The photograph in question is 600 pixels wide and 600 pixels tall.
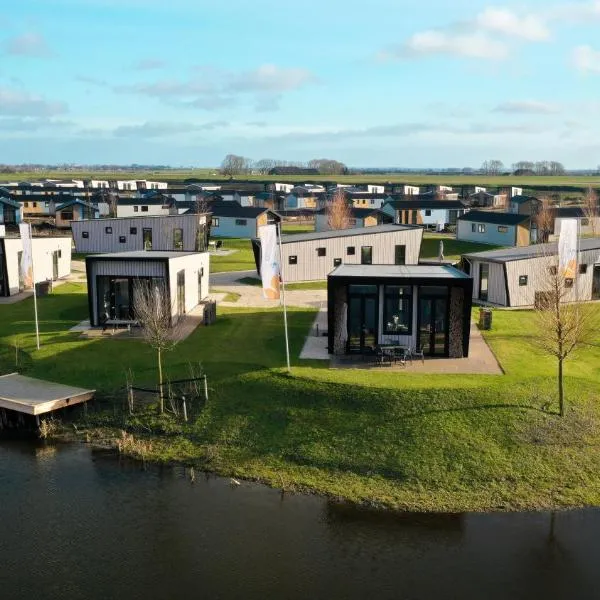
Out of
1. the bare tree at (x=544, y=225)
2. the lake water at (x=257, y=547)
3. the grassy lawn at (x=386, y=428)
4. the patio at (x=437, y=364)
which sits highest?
the bare tree at (x=544, y=225)

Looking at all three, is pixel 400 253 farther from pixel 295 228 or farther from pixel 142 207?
pixel 142 207

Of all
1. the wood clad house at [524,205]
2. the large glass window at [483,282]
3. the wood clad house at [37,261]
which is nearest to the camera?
the large glass window at [483,282]

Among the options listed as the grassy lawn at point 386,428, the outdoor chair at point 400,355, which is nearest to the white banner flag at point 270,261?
the grassy lawn at point 386,428

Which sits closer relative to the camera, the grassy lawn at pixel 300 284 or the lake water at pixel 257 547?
the lake water at pixel 257 547

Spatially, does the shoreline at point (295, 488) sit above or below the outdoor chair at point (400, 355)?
below

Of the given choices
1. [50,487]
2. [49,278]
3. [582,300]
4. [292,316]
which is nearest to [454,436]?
[50,487]

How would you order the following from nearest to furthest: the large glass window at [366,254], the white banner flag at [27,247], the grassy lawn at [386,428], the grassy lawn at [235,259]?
1. the grassy lawn at [386,428]
2. the white banner flag at [27,247]
3. the large glass window at [366,254]
4. the grassy lawn at [235,259]

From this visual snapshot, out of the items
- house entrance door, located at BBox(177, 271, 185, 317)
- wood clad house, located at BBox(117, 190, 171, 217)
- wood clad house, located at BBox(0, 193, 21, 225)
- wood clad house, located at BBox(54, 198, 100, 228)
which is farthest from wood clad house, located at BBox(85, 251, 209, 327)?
wood clad house, located at BBox(0, 193, 21, 225)

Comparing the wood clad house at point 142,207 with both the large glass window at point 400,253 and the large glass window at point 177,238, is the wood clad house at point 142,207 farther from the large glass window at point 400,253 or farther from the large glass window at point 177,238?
the large glass window at point 400,253

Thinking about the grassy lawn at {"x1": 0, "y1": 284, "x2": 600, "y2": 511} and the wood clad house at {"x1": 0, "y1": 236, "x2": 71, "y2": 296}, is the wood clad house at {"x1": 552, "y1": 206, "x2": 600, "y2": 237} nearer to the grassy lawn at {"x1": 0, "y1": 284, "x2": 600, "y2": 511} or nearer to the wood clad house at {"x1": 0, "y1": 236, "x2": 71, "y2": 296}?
the grassy lawn at {"x1": 0, "y1": 284, "x2": 600, "y2": 511}

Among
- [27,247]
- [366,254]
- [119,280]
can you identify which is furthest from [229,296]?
[27,247]
